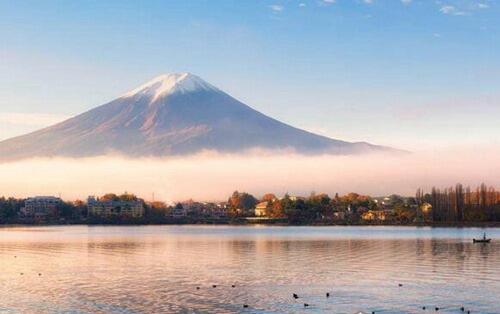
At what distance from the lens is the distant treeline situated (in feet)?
441

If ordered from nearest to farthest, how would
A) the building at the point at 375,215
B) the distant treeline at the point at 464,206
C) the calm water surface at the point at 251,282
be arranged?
the calm water surface at the point at 251,282 → the distant treeline at the point at 464,206 → the building at the point at 375,215

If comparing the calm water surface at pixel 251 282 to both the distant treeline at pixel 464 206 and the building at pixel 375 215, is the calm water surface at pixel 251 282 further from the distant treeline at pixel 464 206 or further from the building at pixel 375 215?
the building at pixel 375 215

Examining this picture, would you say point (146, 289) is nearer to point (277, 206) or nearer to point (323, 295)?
point (323, 295)

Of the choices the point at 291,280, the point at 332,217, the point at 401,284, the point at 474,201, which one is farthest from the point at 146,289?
the point at 332,217

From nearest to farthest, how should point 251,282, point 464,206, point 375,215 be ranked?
point 251,282 < point 464,206 < point 375,215

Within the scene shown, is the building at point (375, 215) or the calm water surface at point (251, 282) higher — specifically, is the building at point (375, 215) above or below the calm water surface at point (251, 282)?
above

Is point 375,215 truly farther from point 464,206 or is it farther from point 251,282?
point 251,282

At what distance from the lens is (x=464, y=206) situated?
137500mm

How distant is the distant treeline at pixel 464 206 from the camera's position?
13450 centimetres

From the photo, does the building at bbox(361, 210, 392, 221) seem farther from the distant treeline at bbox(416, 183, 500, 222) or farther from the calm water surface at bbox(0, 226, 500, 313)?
the calm water surface at bbox(0, 226, 500, 313)

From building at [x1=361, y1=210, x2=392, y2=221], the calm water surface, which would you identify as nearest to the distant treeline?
building at [x1=361, y1=210, x2=392, y2=221]

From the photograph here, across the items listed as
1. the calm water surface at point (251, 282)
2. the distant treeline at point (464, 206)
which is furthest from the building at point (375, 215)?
the calm water surface at point (251, 282)

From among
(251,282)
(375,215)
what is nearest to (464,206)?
(375,215)

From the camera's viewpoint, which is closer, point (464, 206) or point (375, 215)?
point (464, 206)
